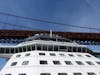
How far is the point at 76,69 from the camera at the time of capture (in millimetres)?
23703

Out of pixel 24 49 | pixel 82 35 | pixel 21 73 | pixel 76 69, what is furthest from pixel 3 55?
pixel 82 35

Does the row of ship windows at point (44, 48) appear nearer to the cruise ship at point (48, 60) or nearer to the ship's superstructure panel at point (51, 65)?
the cruise ship at point (48, 60)

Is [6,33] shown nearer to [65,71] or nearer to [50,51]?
[50,51]

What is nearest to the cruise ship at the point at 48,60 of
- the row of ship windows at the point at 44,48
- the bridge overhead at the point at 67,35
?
the row of ship windows at the point at 44,48

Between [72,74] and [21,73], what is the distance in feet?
20.1

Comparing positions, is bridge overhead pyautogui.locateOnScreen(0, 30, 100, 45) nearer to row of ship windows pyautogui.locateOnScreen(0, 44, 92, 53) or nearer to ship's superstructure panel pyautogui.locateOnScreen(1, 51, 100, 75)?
row of ship windows pyautogui.locateOnScreen(0, 44, 92, 53)

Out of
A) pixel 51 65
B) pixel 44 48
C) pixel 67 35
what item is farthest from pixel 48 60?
pixel 67 35

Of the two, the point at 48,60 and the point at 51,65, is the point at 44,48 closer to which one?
the point at 48,60

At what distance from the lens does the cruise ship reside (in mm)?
22344

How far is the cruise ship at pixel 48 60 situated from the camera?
22344mm

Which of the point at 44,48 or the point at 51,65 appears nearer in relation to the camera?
the point at 51,65

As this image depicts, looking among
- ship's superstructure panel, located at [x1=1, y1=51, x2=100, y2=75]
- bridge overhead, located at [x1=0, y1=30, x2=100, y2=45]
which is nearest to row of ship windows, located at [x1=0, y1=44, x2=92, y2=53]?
ship's superstructure panel, located at [x1=1, y1=51, x2=100, y2=75]

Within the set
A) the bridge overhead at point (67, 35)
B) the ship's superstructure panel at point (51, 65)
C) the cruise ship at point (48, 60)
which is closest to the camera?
the ship's superstructure panel at point (51, 65)

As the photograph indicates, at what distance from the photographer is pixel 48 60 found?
2494 cm
